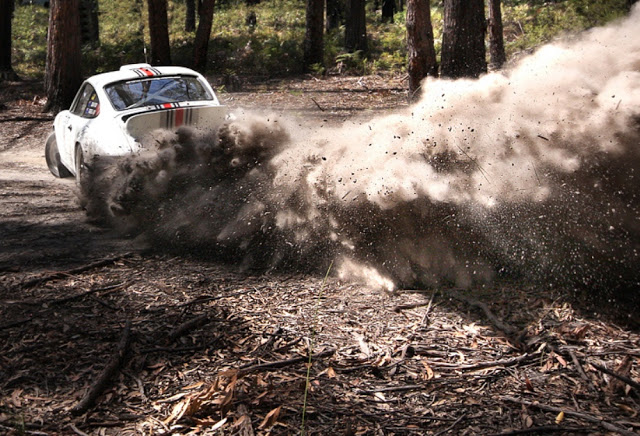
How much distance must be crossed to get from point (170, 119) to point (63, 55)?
8.95 m

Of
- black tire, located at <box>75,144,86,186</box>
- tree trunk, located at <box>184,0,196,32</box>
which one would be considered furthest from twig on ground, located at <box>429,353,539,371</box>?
tree trunk, located at <box>184,0,196,32</box>

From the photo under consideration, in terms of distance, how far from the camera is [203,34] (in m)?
20.1

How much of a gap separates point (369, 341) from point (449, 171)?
5.56 feet

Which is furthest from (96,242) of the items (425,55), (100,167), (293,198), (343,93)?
(343,93)

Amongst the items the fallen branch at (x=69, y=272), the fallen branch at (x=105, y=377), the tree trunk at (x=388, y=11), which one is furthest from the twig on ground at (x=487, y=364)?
the tree trunk at (x=388, y=11)

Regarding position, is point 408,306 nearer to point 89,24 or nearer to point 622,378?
point 622,378

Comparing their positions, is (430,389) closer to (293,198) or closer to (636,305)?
(636,305)

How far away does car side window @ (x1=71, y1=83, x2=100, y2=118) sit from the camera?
868cm

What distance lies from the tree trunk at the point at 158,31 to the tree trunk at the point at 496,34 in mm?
9848

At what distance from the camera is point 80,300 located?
496 cm

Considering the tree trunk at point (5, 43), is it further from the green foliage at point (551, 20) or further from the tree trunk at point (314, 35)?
the green foliage at point (551, 20)

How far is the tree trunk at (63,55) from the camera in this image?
1520 cm

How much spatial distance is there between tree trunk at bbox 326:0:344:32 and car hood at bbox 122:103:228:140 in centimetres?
2068

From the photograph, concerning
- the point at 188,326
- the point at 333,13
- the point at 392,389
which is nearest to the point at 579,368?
the point at 392,389
